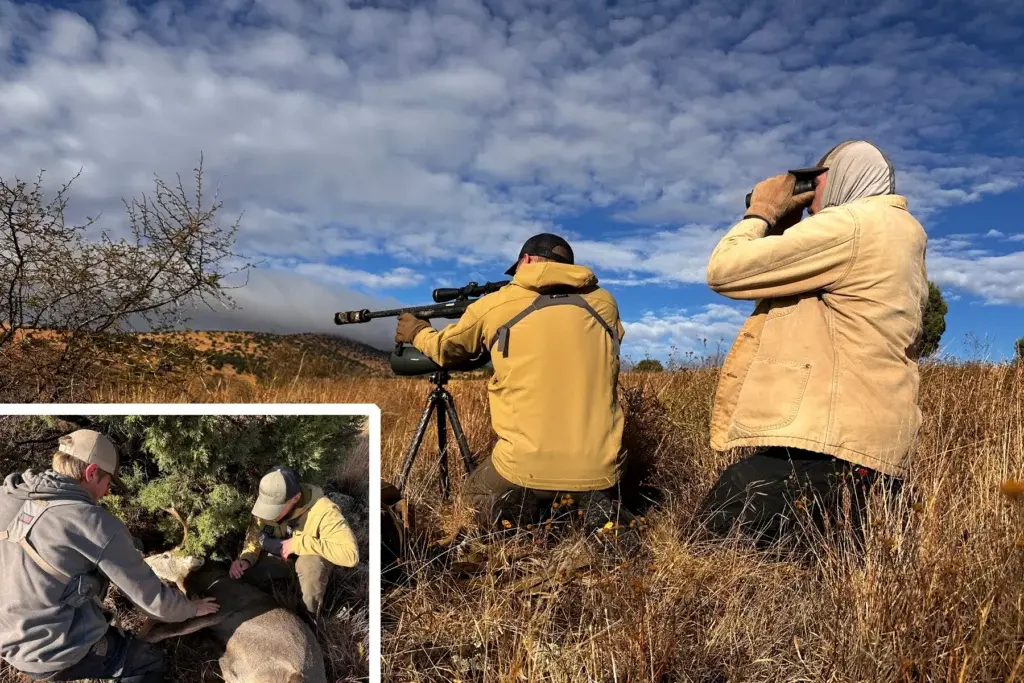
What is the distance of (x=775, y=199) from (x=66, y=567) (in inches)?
127

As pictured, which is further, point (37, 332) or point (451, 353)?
point (37, 332)

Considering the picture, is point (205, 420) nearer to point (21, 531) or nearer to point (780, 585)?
point (21, 531)

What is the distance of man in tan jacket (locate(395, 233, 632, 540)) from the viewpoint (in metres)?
3.39

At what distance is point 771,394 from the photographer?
3133mm

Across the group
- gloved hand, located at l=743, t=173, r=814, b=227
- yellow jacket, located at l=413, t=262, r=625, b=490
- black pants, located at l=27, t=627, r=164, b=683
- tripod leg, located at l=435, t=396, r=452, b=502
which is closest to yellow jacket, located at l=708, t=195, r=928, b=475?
gloved hand, located at l=743, t=173, r=814, b=227

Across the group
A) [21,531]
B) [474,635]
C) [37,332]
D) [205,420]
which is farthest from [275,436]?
[37,332]

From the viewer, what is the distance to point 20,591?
4.21 ft

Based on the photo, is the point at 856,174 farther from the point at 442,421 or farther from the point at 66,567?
the point at 66,567

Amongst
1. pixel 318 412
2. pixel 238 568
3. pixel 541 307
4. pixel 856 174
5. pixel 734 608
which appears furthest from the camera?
pixel 541 307

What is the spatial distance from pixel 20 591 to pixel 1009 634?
2.51 meters

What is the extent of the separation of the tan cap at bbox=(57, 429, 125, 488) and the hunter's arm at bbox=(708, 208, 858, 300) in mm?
2595

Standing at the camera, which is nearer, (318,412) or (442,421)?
(318,412)

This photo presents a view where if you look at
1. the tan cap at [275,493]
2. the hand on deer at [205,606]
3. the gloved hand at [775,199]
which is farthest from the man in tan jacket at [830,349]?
the hand on deer at [205,606]

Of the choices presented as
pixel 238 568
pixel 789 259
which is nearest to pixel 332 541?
pixel 238 568
